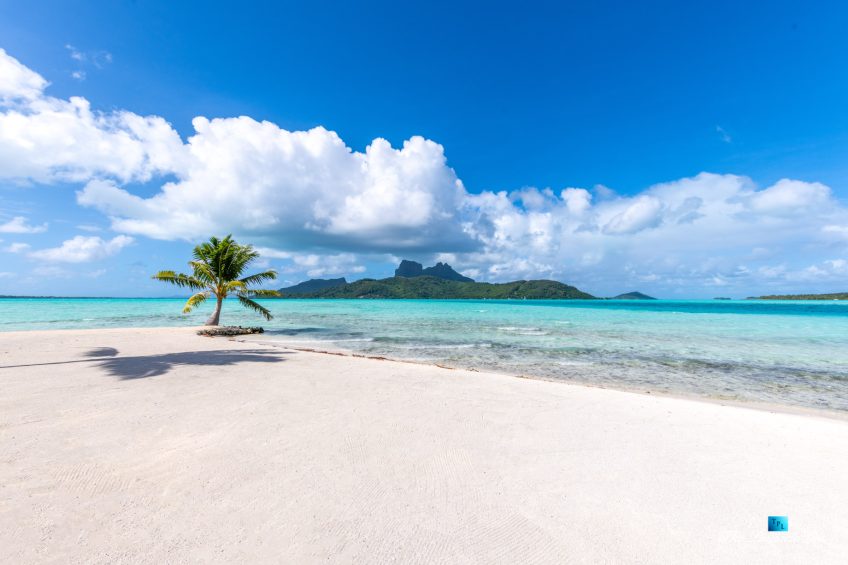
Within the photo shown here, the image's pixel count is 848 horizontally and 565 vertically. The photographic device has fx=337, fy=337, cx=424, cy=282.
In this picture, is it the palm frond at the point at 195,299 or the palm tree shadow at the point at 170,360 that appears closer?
the palm tree shadow at the point at 170,360

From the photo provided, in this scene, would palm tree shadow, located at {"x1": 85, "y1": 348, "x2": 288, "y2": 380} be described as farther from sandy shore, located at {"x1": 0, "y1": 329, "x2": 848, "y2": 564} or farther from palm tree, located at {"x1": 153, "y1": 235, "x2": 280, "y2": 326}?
palm tree, located at {"x1": 153, "y1": 235, "x2": 280, "y2": 326}

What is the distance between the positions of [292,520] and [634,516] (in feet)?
12.1

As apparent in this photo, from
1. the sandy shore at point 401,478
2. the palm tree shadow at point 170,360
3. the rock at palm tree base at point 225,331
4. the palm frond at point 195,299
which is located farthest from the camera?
the palm frond at point 195,299

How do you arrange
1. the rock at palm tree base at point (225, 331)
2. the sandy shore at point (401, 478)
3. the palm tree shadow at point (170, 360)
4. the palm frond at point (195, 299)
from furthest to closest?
1. the palm frond at point (195, 299)
2. the rock at palm tree base at point (225, 331)
3. the palm tree shadow at point (170, 360)
4. the sandy shore at point (401, 478)

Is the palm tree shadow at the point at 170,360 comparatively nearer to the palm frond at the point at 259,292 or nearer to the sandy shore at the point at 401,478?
the sandy shore at the point at 401,478

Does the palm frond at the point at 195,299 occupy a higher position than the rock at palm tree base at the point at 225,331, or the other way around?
the palm frond at the point at 195,299

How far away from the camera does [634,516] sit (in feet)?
12.2

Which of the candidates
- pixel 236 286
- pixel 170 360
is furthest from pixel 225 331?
pixel 170 360

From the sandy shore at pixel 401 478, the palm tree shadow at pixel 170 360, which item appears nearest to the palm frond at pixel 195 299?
the palm tree shadow at pixel 170 360

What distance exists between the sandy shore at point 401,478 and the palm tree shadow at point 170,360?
1.56 m

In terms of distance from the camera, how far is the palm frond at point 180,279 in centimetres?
2342

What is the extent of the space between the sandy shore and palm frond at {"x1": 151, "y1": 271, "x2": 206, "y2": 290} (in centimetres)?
1726

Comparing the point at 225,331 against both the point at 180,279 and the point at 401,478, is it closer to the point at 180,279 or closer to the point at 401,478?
the point at 180,279

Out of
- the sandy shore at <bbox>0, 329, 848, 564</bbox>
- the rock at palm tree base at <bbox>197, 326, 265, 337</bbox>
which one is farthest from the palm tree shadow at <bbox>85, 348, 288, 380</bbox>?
the rock at palm tree base at <bbox>197, 326, 265, 337</bbox>
